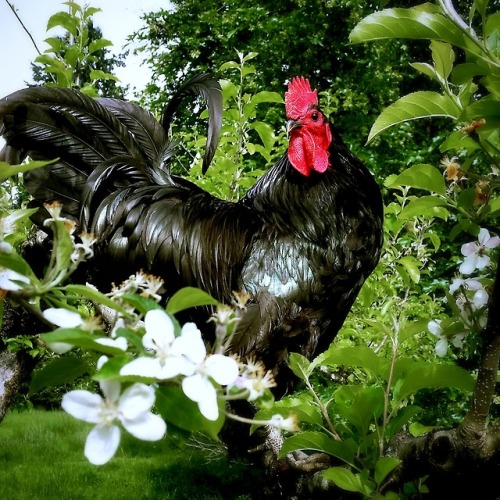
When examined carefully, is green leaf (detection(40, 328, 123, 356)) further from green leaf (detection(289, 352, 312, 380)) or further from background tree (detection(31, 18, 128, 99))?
Result: background tree (detection(31, 18, 128, 99))

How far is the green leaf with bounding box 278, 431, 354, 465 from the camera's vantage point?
0.91m

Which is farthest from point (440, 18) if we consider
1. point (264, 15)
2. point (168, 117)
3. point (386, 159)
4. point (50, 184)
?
point (264, 15)

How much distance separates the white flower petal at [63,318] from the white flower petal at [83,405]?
53 mm

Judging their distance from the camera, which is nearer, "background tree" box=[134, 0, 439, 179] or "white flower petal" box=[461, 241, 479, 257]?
"white flower petal" box=[461, 241, 479, 257]

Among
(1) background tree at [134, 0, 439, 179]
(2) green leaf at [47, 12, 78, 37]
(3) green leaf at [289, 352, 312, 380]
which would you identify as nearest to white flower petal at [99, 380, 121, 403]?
(3) green leaf at [289, 352, 312, 380]

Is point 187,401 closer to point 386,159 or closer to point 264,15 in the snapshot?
point 386,159

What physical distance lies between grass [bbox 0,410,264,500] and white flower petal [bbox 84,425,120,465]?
2.83 metres

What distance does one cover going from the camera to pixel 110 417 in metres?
0.30

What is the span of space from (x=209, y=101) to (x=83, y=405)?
1.51 m

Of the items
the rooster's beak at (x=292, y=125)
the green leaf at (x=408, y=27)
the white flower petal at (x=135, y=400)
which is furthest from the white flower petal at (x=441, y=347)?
the rooster's beak at (x=292, y=125)

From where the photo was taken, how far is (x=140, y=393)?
0.31m

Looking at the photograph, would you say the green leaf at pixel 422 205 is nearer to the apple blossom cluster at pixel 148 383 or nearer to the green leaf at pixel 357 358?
the green leaf at pixel 357 358

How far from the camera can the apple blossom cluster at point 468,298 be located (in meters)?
0.84

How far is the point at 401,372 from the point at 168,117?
1.57 meters
